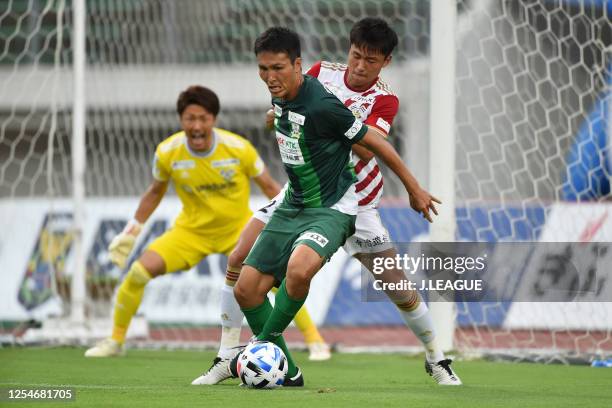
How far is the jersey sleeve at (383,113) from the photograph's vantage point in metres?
6.23

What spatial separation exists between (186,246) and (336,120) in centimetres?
352

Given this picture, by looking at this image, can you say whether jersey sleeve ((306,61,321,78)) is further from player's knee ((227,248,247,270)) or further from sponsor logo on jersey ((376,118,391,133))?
player's knee ((227,248,247,270))

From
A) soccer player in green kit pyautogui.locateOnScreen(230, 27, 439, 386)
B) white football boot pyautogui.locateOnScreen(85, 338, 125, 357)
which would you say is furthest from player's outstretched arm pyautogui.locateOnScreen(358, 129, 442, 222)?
white football boot pyautogui.locateOnScreen(85, 338, 125, 357)

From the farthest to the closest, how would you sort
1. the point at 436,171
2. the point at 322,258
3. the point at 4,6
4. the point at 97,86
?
1. the point at 4,6
2. the point at 97,86
3. the point at 436,171
4. the point at 322,258

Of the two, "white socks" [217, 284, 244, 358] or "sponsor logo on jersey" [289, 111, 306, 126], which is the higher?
"sponsor logo on jersey" [289, 111, 306, 126]

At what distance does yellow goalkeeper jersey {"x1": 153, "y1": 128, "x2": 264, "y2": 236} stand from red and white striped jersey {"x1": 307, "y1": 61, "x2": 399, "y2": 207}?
2.43 m

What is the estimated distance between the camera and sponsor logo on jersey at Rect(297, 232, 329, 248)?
5.59m

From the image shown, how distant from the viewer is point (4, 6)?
1567cm

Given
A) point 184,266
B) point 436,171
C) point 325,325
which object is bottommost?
point 325,325

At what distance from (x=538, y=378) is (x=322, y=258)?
2360 millimetres

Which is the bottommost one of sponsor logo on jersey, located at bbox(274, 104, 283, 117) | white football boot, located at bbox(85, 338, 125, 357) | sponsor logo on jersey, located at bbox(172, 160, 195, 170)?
white football boot, located at bbox(85, 338, 125, 357)

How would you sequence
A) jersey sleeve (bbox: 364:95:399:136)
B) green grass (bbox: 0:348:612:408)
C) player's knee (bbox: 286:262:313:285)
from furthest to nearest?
jersey sleeve (bbox: 364:95:399:136), player's knee (bbox: 286:262:313:285), green grass (bbox: 0:348:612:408)

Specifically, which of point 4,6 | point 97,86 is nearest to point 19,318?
point 97,86

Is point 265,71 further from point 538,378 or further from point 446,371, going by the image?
point 538,378
